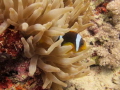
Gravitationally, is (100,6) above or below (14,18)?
below

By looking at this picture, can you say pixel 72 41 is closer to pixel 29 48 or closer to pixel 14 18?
pixel 29 48

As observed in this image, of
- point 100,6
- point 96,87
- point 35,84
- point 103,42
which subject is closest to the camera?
point 35,84

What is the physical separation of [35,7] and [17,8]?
193 mm

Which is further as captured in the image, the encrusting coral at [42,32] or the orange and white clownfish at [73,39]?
the orange and white clownfish at [73,39]

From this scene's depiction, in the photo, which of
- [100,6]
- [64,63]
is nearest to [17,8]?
[64,63]

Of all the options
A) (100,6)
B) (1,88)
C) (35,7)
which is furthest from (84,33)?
(1,88)

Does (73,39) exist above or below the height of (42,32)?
below

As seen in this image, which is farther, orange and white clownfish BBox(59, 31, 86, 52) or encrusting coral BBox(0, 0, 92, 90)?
orange and white clownfish BBox(59, 31, 86, 52)

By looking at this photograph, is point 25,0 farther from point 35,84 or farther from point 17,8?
point 35,84

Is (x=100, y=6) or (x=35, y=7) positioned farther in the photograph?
(x=100, y=6)

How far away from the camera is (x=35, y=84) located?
186 centimetres

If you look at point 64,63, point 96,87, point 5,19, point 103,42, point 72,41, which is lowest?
point 96,87

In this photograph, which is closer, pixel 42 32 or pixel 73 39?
pixel 42 32

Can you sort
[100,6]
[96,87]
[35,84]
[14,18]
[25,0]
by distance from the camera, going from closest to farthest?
Answer: [14,18] < [25,0] < [35,84] < [96,87] < [100,6]
